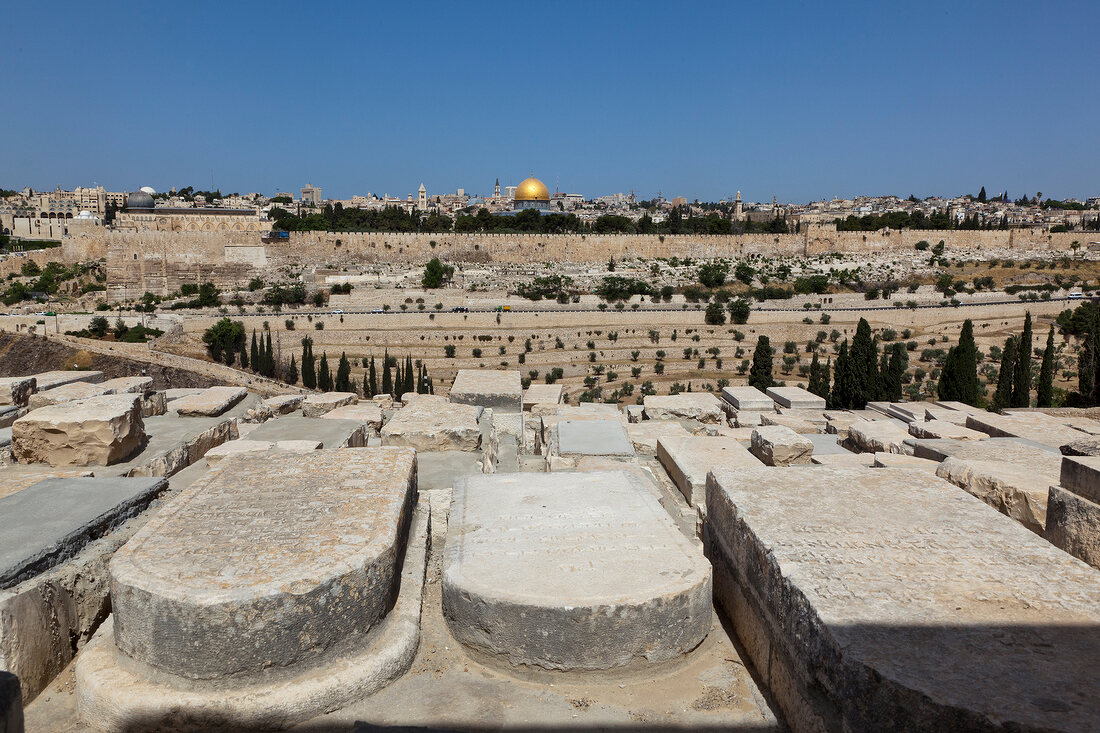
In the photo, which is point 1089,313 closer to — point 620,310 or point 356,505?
point 620,310

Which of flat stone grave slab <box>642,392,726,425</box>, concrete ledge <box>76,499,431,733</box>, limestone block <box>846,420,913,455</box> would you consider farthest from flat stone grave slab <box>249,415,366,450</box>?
limestone block <box>846,420,913,455</box>

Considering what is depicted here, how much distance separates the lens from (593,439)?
4215mm

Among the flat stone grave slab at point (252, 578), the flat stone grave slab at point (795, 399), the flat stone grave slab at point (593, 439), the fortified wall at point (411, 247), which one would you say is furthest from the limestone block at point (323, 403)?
the fortified wall at point (411, 247)

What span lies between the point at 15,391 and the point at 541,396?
13.7ft

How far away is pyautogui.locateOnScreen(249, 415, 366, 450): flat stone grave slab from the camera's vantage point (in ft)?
13.5

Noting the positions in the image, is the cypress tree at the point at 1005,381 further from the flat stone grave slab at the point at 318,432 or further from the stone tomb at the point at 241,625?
the stone tomb at the point at 241,625

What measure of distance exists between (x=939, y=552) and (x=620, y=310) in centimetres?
2989

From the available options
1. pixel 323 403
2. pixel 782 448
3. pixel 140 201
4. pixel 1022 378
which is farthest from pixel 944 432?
pixel 140 201

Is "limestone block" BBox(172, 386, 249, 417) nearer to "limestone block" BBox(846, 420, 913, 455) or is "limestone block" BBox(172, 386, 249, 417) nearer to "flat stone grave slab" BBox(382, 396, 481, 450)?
"flat stone grave slab" BBox(382, 396, 481, 450)

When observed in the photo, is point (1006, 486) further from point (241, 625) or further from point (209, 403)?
point (209, 403)

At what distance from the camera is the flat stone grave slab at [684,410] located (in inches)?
247

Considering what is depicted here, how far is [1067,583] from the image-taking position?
187cm

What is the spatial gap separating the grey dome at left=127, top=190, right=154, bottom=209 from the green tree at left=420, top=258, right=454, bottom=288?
27.6 meters

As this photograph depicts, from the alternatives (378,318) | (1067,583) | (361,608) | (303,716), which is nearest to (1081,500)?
(1067,583)
